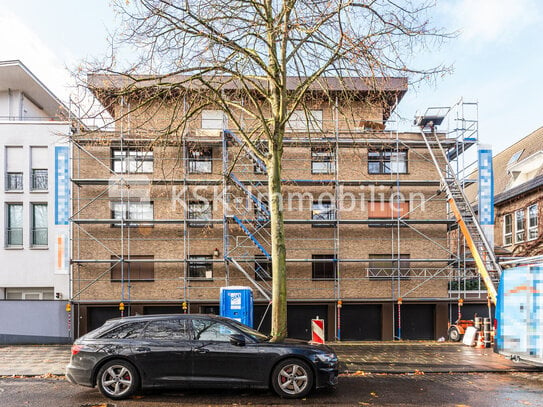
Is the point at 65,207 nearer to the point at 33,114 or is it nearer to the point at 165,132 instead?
the point at 165,132

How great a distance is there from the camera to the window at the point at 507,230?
24.7 meters

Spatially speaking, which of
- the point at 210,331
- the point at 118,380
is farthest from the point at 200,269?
the point at 118,380

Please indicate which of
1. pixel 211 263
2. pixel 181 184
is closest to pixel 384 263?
pixel 211 263

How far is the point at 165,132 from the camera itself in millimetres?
12312

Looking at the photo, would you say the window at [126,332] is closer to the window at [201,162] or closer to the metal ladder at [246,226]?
the metal ladder at [246,226]

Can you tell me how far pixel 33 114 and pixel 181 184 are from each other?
11.6 meters

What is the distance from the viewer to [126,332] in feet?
27.3

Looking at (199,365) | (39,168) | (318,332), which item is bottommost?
(318,332)

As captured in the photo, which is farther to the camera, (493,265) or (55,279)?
(55,279)

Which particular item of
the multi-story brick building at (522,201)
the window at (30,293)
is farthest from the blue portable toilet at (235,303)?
the multi-story brick building at (522,201)

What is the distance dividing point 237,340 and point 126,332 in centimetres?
203

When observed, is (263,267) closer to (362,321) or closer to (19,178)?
(362,321)

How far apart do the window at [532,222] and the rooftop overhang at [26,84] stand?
22.2 meters

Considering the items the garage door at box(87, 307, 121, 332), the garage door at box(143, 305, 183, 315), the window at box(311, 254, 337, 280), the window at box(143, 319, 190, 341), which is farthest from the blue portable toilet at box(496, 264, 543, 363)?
the garage door at box(87, 307, 121, 332)
